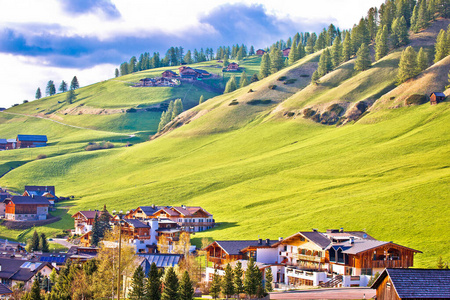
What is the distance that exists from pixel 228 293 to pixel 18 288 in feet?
118

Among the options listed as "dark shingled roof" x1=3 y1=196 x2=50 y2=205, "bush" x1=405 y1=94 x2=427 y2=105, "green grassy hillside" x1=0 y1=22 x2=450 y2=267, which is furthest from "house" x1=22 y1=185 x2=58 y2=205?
"bush" x1=405 y1=94 x2=427 y2=105

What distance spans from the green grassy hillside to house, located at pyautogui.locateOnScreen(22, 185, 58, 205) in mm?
7180

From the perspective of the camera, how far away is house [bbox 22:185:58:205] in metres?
144

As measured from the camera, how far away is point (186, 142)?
18462 cm

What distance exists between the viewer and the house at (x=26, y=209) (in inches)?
5172

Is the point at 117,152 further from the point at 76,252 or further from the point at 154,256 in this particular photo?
the point at 154,256

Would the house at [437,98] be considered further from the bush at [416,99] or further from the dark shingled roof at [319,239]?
the dark shingled roof at [319,239]

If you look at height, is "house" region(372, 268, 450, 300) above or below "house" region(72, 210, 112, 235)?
below

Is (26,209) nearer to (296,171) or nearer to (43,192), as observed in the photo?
(43,192)

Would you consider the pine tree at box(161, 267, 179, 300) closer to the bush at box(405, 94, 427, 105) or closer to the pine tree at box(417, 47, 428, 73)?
the bush at box(405, 94, 427, 105)

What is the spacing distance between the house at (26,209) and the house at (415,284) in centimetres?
11503

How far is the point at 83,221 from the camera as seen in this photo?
11962 cm

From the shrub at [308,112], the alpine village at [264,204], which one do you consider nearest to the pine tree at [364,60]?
the alpine village at [264,204]

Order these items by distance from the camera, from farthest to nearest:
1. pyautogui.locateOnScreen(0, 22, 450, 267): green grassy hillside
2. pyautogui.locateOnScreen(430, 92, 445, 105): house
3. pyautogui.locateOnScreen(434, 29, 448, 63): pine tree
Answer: pyautogui.locateOnScreen(434, 29, 448, 63): pine tree < pyautogui.locateOnScreen(430, 92, 445, 105): house < pyautogui.locateOnScreen(0, 22, 450, 267): green grassy hillside
